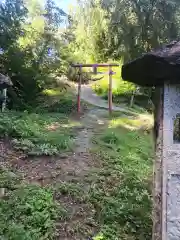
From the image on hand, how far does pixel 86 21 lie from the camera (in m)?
19.4

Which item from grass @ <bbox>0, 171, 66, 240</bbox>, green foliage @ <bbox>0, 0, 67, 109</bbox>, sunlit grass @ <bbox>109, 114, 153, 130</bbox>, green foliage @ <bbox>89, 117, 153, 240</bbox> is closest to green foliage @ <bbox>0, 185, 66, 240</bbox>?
grass @ <bbox>0, 171, 66, 240</bbox>

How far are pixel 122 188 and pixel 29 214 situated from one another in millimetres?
2349

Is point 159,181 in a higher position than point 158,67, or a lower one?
lower

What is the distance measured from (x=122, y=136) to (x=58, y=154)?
10.2 feet

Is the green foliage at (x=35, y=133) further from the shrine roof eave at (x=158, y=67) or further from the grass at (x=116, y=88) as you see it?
the grass at (x=116, y=88)

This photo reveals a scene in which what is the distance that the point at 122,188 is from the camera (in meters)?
7.52

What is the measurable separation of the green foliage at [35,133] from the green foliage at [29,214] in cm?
240

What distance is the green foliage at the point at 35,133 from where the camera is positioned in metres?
9.13

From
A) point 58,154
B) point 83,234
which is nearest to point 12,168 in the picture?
point 58,154

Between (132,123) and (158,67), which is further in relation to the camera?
(132,123)

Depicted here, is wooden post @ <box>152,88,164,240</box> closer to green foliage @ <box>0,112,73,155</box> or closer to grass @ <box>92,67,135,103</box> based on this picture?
green foliage @ <box>0,112,73,155</box>

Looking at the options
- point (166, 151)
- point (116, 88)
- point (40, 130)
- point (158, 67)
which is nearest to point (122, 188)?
point (166, 151)

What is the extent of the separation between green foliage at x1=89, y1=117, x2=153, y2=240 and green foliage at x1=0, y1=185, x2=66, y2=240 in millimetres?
835

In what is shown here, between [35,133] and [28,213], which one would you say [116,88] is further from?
[28,213]
